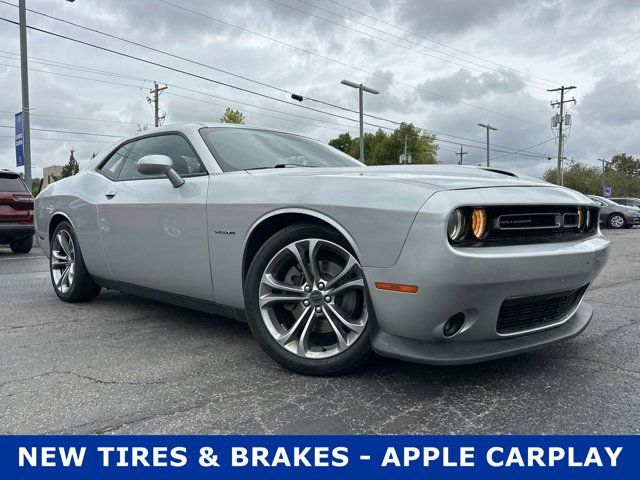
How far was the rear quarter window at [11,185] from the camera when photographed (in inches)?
379

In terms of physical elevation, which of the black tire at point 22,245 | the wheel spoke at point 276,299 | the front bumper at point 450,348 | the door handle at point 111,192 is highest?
the door handle at point 111,192

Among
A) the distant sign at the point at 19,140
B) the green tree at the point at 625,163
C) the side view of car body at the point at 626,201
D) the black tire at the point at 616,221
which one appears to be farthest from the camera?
the green tree at the point at 625,163

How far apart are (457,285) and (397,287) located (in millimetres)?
253

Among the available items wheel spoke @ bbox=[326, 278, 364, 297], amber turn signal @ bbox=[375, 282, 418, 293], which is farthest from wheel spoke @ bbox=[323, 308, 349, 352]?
amber turn signal @ bbox=[375, 282, 418, 293]

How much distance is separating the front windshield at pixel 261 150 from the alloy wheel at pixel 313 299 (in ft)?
2.81

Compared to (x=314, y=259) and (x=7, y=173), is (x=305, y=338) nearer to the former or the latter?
(x=314, y=259)

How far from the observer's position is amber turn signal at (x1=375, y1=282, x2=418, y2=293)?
2283 mm

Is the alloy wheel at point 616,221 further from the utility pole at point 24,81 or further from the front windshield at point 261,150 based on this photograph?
the front windshield at point 261,150

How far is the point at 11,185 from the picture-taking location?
972cm

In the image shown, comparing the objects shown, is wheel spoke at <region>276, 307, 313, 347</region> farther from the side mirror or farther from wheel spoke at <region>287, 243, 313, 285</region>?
the side mirror

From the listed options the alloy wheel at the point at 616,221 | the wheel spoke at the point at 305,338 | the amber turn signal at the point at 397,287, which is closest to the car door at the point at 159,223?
the wheel spoke at the point at 305,338

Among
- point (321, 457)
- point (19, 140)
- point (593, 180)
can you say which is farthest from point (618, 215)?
point (593, 180)

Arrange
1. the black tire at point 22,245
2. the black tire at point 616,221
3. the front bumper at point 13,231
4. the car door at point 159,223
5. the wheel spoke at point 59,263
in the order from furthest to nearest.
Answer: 1. the black tire at point 616,221
2. the black tire at point 22,245
3. the front bumper at point 13,231
4. the wheel spoke at point 59,263
5. the car door at point 159,223

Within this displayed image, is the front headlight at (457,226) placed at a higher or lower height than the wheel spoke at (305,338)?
higher
